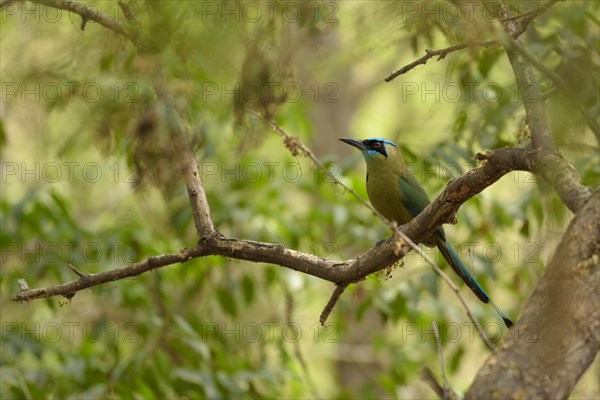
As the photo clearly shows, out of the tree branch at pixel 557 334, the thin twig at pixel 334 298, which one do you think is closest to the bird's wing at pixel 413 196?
the thin twig at pixel 334 298

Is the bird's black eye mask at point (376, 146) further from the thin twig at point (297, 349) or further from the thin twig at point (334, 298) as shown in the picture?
the thin twig at point (334, 298)

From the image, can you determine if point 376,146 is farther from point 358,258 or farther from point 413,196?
point 358,258

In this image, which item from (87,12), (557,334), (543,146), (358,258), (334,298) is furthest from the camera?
(87,12)

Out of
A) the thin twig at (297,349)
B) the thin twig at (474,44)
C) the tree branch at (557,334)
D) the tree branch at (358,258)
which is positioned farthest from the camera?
the thin twig at (297,349)

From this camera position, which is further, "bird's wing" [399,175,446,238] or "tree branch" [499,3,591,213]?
"bird's wing" [399,175,446,238]

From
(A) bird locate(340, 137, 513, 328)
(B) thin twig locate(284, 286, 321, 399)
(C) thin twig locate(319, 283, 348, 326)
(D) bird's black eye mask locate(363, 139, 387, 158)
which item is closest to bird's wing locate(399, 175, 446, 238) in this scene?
(A) bird locate(340, 137, 513, 328)

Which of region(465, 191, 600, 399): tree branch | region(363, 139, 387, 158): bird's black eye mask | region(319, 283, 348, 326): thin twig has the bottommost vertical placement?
region(465, 191, 600, 399): tree branch

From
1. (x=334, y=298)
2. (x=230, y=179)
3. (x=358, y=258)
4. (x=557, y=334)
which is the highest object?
(x=230, y=179)

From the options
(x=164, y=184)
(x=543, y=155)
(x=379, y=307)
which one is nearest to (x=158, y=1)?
(x=164, y=184)

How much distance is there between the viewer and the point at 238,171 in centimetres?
611

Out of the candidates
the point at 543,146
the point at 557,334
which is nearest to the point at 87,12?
the point at 543,146

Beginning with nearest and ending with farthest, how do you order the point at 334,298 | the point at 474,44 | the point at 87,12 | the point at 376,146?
the point at 474,44 < the point at 334,298 < the point at 87,12 < the point at 376,146

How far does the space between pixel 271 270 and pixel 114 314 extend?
235 cm

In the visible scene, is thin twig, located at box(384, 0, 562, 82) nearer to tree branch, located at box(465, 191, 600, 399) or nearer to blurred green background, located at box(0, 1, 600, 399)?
blurred green background, located at box(0, 1, 600, 399)
